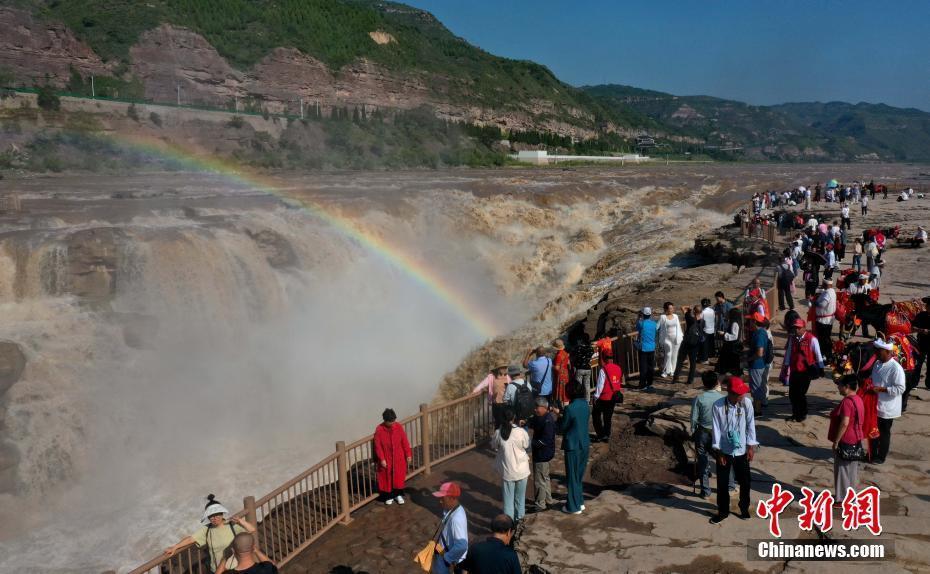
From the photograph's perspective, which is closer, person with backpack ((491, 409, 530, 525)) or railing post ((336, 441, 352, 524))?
person with backpack ((491, 409, 530, 525))

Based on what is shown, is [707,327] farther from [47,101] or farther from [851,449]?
[47,101]

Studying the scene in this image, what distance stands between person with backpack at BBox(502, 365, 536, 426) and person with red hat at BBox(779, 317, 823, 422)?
3.01 m

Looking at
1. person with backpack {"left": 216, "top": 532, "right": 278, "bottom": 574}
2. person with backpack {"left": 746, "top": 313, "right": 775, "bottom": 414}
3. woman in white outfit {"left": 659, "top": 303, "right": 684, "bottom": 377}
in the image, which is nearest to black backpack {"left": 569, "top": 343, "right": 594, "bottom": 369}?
person with backpack {"left": 746, "top": 313, "right": 775, "bottom": 414}

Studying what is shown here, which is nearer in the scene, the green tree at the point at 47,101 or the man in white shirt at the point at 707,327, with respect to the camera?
the man in white shirt at the point at 707,327

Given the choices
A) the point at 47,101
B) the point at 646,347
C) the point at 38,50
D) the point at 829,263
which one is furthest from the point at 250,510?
the point at 38,50

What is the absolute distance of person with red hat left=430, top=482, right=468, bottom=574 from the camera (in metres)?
4.63

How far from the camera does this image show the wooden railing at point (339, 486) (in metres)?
6.42

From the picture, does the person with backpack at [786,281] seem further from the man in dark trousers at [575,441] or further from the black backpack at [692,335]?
the man in dark trousers at [575,441]

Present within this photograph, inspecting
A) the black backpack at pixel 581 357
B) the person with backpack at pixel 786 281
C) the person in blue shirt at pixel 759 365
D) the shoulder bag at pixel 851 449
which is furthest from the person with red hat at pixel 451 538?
the person with backpack at pixel 786 281

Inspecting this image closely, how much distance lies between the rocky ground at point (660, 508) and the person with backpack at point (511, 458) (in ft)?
1.29

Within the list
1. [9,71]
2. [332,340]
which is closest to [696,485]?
[332,340]

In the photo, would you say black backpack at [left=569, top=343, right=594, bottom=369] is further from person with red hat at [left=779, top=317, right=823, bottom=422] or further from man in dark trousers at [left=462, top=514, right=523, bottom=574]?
man in dark trousers at [left=462, top=514, right=523, bottom=574]

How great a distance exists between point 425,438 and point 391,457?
2.69ft

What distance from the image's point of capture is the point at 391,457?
279 inches
